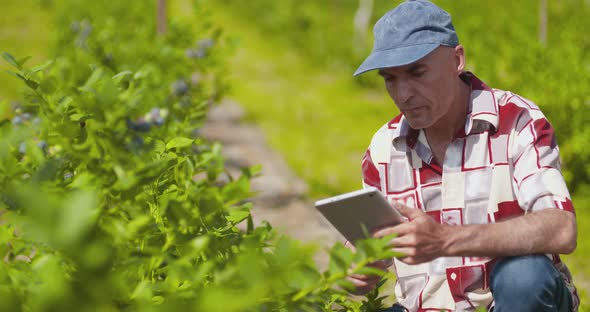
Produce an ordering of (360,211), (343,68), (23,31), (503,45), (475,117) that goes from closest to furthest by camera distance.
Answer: (360,211), (475,117), (503,45), (343,68), (23,31)

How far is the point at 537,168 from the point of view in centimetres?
186

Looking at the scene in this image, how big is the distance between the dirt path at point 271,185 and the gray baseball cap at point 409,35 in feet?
5.50

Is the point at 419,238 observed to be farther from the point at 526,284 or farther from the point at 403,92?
the point at 403,92

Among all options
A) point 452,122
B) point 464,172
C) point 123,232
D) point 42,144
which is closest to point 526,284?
point 464,172

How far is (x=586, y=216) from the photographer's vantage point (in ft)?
15.6

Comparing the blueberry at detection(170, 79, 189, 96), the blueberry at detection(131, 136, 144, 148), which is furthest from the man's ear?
the blueberry at detection(170, 79, 189, 96)

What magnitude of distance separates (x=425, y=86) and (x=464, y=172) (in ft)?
1.00

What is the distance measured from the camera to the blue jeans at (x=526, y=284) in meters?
1.77

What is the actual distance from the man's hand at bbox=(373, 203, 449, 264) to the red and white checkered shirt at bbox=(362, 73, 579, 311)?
0.43m

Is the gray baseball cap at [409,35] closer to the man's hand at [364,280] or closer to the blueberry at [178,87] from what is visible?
the man's hand at [364,280]

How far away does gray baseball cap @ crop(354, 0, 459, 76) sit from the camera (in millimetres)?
1912

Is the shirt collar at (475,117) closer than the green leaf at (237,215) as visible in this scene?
No

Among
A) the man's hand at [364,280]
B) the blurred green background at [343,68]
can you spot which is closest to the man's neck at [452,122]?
the man's hand at [364,280]

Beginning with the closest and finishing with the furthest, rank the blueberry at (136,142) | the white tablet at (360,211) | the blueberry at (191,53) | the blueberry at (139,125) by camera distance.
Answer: the blueberry at (136,142), the white tablet at (360,211), the blueberry at (139,125), the blueberry at (191,53)
